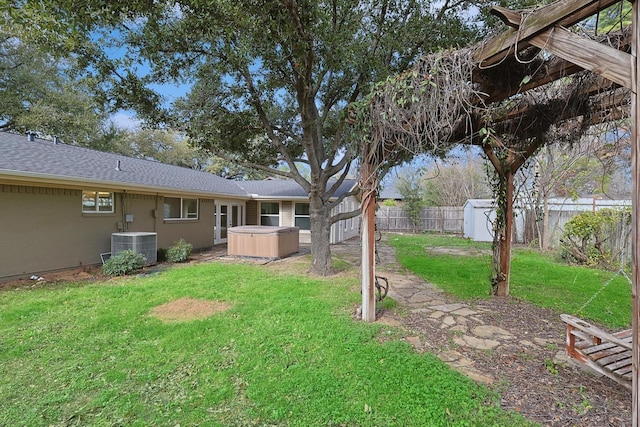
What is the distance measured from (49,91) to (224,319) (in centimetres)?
1822

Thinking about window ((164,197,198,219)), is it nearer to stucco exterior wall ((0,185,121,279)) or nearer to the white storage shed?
stucco exterior wall ((0,185,121,279))

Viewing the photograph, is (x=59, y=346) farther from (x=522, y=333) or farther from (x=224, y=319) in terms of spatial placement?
(x=522, y=333)

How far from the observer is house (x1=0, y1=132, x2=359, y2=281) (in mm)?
6414

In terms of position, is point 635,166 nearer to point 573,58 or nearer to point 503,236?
point 573,58

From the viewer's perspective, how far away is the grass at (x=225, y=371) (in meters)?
2.34

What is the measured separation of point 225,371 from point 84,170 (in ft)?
23.9

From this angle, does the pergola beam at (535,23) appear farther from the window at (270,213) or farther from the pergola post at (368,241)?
the window at (270,213)

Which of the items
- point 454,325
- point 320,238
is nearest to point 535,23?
point 454,325

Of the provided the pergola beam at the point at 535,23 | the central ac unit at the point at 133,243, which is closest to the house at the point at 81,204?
the central ac unit at the point at 133,243

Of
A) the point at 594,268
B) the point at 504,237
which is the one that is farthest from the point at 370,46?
the point at 594,268

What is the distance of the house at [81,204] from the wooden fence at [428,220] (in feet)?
33.1

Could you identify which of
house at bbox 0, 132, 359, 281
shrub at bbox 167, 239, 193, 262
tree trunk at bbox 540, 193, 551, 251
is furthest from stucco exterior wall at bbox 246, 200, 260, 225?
tree trunk at bbox 540, 193, 551, 251

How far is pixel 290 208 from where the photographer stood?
1384cm

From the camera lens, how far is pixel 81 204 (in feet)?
25.1
